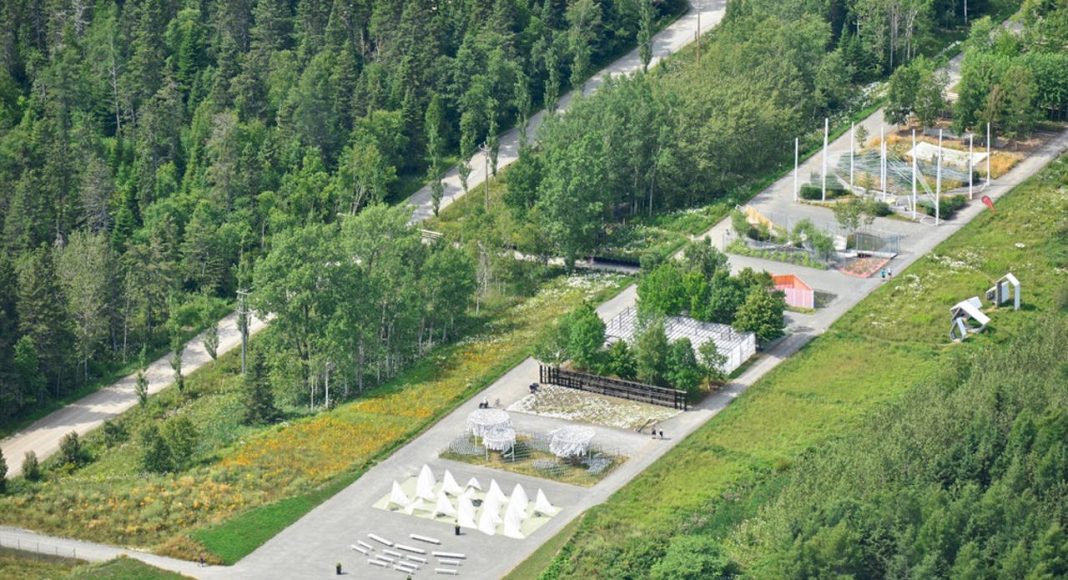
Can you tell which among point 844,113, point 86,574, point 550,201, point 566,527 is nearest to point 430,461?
point 566,527

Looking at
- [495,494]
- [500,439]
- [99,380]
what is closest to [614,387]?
[500,439]

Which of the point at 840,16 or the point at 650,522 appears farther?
the point at 840,16

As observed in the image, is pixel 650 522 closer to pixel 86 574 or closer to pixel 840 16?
pixel 86 574

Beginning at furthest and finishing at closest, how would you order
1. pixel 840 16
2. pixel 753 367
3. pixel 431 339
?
pixel 840 16 → pixel 431 339 → pixel 753 367

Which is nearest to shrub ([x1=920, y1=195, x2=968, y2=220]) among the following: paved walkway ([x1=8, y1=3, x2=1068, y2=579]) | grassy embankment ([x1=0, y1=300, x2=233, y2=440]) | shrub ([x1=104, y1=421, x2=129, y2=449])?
paved walkway ([x1=8, y1=3, x2=1068, y2=579])

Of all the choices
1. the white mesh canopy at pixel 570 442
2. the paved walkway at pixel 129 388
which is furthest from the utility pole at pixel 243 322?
the white mesh canopy at pixel 570 442

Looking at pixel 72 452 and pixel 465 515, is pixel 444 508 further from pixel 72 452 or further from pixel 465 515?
pixel 72 452

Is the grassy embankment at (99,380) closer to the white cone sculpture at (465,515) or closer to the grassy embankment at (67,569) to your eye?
the grassy embankment at (67,569)
